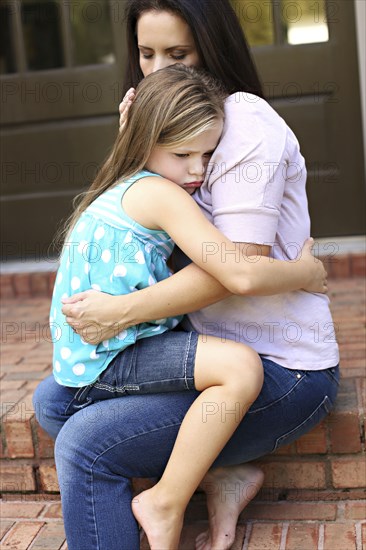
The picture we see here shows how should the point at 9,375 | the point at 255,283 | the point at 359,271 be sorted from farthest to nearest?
the point at 359,271, the point at 9,375, the point at 255,283

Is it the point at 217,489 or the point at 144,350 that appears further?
the point at 217,489

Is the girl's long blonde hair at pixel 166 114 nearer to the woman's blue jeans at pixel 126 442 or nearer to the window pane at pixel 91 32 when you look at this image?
the woman's blue jeans at pixel 126 442

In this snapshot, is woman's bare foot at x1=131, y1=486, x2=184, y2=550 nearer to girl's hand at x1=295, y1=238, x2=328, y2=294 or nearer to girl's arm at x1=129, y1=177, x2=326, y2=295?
girl's arm at x1=129, y1=177, x2=326, y2=295

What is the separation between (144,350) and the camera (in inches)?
78.0

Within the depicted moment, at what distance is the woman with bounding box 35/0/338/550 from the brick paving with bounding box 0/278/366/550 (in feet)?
0.44

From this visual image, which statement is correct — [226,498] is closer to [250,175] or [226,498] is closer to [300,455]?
[300,455]

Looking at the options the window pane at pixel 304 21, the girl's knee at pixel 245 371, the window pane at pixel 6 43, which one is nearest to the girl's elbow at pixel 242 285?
the girl's knee at pixel 245 371

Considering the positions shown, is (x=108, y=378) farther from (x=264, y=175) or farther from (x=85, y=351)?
(x=264, y=175)

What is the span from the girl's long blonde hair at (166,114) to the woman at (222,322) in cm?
8

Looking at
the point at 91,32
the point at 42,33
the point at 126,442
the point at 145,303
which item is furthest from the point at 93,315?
the point at 42,33

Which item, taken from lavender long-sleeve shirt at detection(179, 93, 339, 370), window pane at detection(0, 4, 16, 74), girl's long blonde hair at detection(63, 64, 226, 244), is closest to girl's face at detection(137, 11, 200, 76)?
girl's long blonde hair at detection(63, 64, 226, 244)

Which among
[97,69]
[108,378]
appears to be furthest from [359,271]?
[108,378]

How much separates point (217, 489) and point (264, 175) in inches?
32.8

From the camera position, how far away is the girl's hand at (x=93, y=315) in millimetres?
1938
